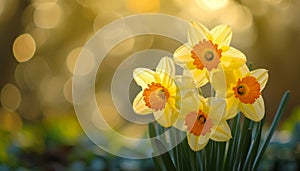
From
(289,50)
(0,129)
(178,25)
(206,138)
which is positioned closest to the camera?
(206,138)

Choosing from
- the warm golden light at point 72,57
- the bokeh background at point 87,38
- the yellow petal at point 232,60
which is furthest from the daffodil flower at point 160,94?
the warm golden light at point 72,57

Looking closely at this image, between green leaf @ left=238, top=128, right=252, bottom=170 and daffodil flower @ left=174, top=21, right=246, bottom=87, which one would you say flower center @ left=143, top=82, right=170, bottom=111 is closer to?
daffodil flower @ left=174, top=21, right=246, bottom=87

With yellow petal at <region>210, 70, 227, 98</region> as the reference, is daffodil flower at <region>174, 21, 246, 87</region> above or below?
above

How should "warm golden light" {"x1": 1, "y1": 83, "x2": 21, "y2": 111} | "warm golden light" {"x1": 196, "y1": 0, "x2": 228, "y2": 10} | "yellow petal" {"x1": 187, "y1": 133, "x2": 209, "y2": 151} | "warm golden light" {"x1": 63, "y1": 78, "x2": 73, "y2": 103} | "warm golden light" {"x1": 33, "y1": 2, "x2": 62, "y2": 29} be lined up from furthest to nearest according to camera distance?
"warm golden light" {"x1": 63, "y1": 78, "x2": 73, "y2": 103} < "warm golden light" {"x1": 1, "y1": 83, "x2": 21, "y2": 111} < "warm golden light" {"x1": 33, "y1": 2, "x2": 62, "y2": 29} < "warm golden light" {"x1": 196, "y1": 0, "x2": 228, "y2": 10} < "yellow petal" {"x1": 187, "y1": 133, "x2": 209, "y2": 151}

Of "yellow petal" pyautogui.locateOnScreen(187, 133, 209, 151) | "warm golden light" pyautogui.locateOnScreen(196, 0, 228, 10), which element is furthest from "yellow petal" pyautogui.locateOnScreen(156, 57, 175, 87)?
"warm golden light" pyautogui.locateOnScreen(196, 0, 228, 10)

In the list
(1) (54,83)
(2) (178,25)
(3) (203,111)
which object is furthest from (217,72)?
(1) (54,83)

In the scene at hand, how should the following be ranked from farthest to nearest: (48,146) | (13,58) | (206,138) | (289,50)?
(289,50) < (13,58) < (48,146) < (206,138)

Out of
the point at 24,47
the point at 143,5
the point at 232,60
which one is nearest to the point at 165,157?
the point at 232,60

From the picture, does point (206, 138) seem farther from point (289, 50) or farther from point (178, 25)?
point (289, 50)

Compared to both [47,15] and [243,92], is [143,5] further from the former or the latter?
[243,92]
